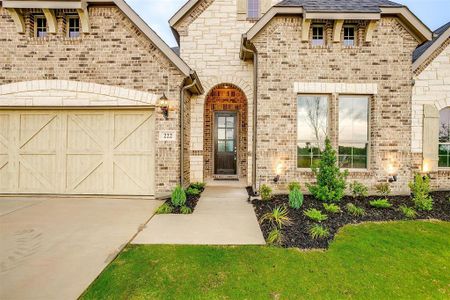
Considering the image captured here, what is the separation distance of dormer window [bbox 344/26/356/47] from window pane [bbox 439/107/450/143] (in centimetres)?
388

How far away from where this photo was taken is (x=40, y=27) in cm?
750

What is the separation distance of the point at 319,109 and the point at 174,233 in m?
5.61

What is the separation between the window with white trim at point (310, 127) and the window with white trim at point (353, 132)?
1.74 ft

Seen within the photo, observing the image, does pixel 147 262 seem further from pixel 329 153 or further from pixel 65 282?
pixel 329 153

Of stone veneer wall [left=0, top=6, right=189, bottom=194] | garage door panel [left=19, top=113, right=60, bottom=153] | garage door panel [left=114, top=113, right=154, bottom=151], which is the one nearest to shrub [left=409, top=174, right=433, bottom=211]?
stone veneer wall [left=0, top=6, right=189, bottom=194]

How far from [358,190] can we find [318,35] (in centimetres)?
472

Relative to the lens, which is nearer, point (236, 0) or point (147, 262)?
point (147, 262)

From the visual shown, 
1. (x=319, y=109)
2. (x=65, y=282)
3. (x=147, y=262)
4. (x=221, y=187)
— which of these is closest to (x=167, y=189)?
(x=221, y=187)

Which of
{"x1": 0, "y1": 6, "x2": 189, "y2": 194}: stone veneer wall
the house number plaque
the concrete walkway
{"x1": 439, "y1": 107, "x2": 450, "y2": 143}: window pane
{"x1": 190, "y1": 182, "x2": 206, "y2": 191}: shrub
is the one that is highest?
{"x1": 0, "y1": 6, "x2": 189, "y2": 194}: stone veneer wall

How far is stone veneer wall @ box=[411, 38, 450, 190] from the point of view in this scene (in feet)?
26.9

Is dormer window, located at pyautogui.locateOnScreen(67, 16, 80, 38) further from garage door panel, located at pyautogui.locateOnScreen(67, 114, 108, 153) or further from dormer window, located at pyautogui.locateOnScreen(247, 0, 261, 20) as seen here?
dormer window, located at pyautogui.locateOnScreen(247, 0, 261, 20)

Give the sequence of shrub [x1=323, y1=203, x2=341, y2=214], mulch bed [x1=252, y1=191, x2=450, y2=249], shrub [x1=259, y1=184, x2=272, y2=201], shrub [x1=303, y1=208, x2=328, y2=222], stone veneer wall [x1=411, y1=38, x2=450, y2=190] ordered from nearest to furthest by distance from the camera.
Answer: mulch bed [x1=252, y1=191, x2=450, y2=249] < shrub [x1=303, y1=208, x2=328, y2=222] < shrub [x1=323, y1=203, x2=341, y2=214] < shrub [x1=259, y1=184, x2=272, y2=201] < stone veneer wall [x1=411, y1=38, x2=450, y2=190]

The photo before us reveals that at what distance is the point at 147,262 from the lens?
12.2 ft

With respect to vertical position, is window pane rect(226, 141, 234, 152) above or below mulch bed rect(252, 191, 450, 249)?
above
